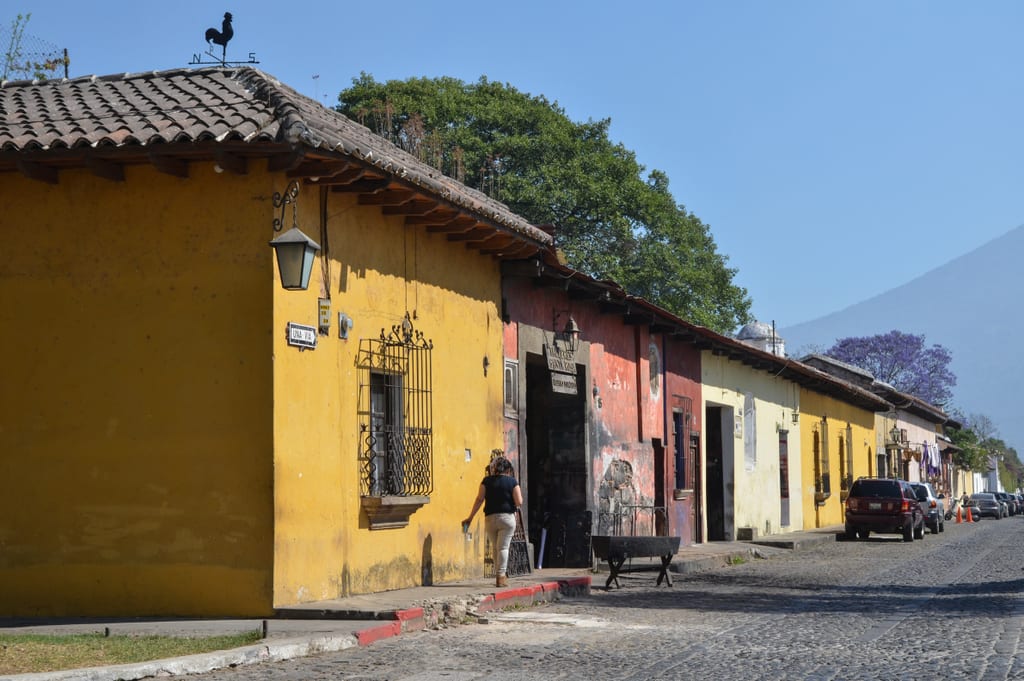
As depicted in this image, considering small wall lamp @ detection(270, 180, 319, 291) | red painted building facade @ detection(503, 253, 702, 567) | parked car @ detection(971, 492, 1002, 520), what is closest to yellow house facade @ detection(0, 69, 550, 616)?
small wall lamp @ detection(270, 180, 319, 291)

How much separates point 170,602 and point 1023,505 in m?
76.4

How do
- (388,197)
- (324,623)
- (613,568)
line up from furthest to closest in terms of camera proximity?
(613,568) < (388,197) < (324,623)

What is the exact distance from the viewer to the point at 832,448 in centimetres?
4466

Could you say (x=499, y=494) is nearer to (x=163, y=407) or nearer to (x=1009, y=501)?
(x=163, y=407)

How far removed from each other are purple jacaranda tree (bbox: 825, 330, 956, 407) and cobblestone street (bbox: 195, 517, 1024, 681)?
64495mm

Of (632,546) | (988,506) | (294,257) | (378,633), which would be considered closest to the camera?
(378,633)

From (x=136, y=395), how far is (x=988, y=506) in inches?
2371

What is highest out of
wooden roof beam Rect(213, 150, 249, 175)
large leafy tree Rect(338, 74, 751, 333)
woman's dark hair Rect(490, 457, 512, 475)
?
large leafy tree Rect(338, 74, 751, 333)

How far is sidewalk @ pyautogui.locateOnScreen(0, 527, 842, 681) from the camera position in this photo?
948 cm

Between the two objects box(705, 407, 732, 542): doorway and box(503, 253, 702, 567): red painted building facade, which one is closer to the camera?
box(503, 253, 702, 567): red painted building facade

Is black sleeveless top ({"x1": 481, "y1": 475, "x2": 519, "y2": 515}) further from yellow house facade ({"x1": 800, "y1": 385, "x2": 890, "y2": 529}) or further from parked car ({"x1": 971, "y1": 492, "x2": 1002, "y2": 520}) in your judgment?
Result: parked car ({"x1": 971, "y1": 492, "x2": 1002, "y2": 520})

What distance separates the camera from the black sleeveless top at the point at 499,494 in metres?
15.9

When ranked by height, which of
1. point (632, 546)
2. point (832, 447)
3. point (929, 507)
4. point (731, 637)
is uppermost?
point (832, 447)

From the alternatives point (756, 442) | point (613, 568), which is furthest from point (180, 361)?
point (756, 442)
